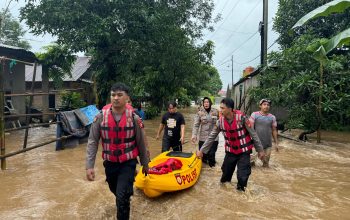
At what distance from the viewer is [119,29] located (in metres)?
14.9

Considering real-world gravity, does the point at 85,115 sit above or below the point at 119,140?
above

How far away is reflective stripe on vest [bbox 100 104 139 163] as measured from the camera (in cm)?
439

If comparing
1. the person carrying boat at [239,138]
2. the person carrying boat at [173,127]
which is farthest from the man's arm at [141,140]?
the person carrying boat at [173,127]

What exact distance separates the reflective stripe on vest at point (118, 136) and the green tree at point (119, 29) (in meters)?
9.79

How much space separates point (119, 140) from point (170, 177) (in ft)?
6.29

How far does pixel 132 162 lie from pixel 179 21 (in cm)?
1430

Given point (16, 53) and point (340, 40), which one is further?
point (16, 53)

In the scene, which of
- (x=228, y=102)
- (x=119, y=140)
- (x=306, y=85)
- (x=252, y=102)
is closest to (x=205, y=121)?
(x=228, y=102)

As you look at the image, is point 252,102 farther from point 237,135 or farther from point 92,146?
point 92,146

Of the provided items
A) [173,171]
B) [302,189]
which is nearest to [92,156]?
[173,171]

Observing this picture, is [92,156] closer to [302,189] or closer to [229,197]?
[229,197]

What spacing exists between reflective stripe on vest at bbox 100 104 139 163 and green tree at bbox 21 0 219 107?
9.79 m

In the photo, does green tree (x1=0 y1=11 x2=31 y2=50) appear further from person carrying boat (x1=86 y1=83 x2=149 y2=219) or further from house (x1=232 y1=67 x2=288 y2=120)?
person carrying boat (x1=86 y1=83 x2=149 y2=219)

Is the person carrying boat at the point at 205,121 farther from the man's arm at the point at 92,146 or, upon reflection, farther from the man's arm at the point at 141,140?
the man's arm at the point at 92,146
